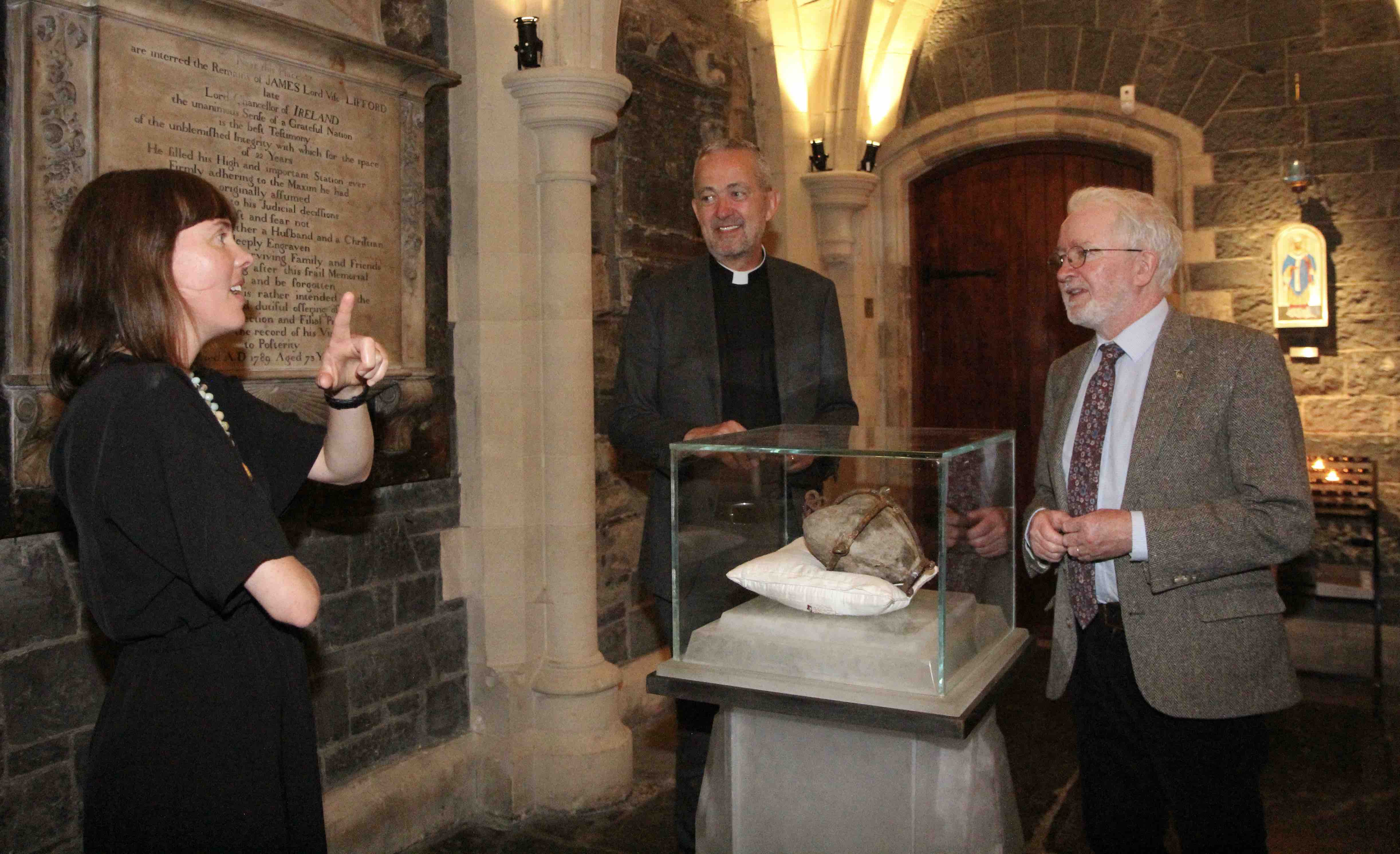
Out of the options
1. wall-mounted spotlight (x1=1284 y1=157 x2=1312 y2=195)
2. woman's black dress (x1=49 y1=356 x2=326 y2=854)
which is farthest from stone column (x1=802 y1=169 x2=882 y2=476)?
woman's black dress (x1=49 y1=356 x2=326 y2=854)

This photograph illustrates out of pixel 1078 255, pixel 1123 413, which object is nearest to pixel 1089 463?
pixel 1123 413

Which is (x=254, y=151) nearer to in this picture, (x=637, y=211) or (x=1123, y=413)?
(x=637, y=211)

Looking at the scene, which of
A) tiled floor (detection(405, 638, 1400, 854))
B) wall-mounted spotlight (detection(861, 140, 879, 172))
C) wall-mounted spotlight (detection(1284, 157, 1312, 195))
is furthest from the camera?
wall-mounted spotlight (detection(861, 140, 879, 172))

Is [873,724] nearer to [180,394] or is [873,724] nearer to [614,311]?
[180,394]

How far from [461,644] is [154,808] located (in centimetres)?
208

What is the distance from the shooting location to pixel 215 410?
67.2 inches

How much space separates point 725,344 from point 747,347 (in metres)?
0.05

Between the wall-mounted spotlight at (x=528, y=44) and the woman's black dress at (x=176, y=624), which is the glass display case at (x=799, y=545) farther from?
the wall-mounted spotlight at (x=528, y=44)

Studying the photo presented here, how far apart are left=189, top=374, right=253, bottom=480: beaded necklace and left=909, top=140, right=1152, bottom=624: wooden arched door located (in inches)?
174

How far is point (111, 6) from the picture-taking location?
2535 millimetres

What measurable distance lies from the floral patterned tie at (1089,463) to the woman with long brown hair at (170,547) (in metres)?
1.39

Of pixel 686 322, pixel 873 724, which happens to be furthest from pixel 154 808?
pixel 686 322

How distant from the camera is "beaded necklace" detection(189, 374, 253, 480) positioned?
62.5 inches

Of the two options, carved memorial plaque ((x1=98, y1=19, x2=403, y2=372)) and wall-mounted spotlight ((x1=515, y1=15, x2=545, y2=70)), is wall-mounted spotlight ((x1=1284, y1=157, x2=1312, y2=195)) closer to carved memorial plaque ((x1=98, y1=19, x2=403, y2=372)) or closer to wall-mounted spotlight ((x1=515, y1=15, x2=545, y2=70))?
wall-mounted spotlight ((x1=515, y1=15, x2=545, y2=70))
